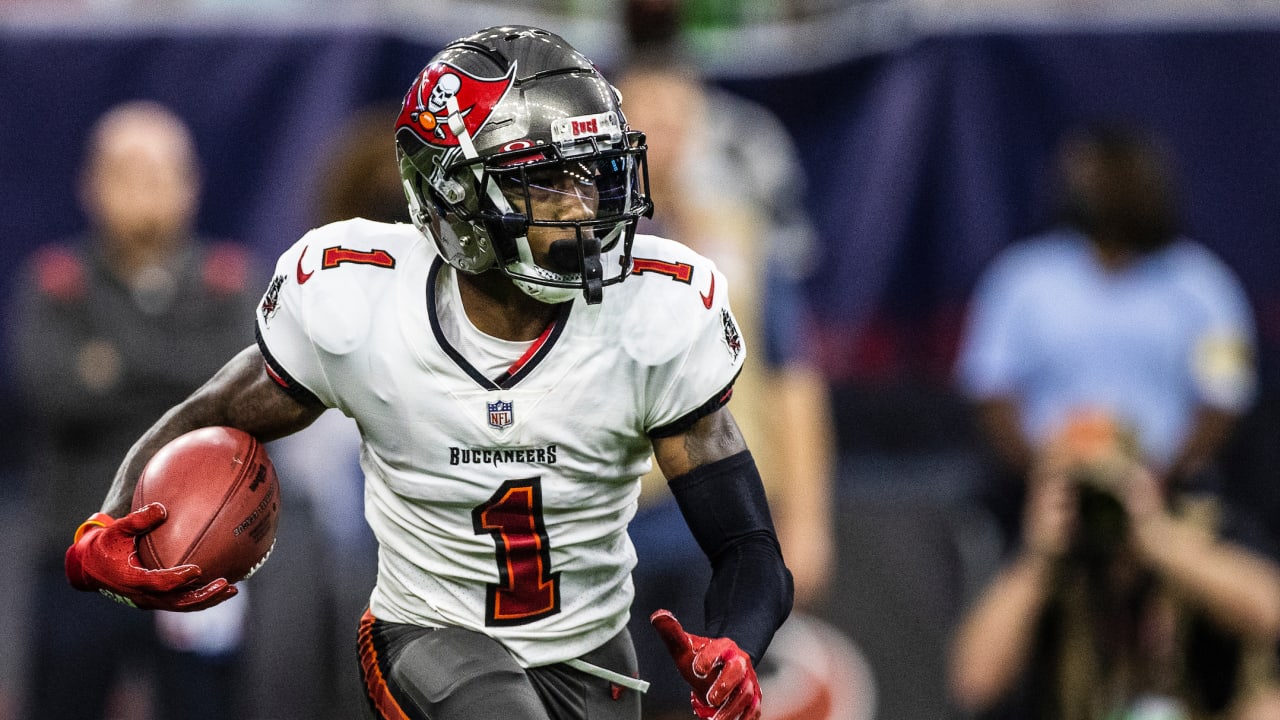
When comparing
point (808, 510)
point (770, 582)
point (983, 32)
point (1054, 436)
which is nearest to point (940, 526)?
point (1054, 436)

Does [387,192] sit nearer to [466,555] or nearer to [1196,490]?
[466,555]

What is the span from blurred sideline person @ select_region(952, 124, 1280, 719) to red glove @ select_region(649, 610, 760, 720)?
260 cm

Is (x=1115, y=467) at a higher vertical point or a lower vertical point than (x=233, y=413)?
lower

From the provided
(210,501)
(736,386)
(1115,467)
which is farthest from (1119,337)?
(210,501)

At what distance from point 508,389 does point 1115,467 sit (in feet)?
8.74

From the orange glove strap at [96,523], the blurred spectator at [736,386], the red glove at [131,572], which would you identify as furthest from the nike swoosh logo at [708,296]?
the blurred spectator at [736,386]

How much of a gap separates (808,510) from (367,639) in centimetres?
208

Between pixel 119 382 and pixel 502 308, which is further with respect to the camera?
pixel 119 382

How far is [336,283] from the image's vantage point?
3.29m

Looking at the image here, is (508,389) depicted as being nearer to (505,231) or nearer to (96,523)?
(505,231)

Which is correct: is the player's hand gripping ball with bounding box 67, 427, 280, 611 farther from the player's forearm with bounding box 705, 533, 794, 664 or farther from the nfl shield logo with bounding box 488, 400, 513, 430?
the player's forearm with bounding box 705, 533, 794, 664

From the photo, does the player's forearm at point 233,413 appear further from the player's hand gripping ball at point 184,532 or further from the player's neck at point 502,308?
the player's neck at point 502,308

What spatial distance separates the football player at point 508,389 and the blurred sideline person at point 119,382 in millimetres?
2185

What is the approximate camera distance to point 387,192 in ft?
17.1
